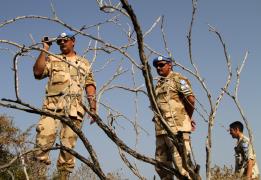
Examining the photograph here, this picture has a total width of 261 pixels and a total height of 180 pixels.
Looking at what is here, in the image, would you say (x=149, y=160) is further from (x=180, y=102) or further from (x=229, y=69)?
(x=180, y=102)

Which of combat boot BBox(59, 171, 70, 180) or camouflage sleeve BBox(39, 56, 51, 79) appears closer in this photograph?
combat boot BBox(59, 171, 70, 180)

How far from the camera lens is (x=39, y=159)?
3934mm

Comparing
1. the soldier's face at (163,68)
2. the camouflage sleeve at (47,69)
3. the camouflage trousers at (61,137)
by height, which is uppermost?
the soldier's face at (163,68)

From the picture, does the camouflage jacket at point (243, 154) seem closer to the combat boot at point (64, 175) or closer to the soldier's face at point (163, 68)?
the soldier's face at point (163, 68)

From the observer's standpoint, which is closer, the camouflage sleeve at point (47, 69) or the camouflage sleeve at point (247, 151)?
the camouflage sleeve at point (47, 69)

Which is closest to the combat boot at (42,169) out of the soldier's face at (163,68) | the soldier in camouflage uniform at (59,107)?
the soldier in camouflage uniform at (59,107)

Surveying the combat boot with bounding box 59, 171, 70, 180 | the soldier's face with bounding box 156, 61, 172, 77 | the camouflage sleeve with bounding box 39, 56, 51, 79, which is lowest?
the combat boot with bounding box 59, 171, 70, 180

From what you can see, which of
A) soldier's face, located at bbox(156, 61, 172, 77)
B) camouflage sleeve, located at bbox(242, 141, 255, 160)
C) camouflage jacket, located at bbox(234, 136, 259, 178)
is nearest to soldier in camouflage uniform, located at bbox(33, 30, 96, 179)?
soldier's face, located at bbox(156, 61, 172, 77)

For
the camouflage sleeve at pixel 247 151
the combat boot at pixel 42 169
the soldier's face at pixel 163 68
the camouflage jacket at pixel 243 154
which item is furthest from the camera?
the camouflage jacket at pixel 243 154

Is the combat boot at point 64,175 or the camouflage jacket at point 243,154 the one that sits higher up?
the camouflage jacket at point 243,154

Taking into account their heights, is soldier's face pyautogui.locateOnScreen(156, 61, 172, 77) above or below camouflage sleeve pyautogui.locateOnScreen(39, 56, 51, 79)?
above

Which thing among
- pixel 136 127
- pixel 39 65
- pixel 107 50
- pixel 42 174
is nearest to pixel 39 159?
pixel 42 174

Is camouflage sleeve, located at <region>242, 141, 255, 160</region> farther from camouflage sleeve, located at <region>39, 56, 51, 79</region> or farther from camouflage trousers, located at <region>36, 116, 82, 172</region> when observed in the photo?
camouflage sleeve, located at <region>39, 56, 51, 79</region>

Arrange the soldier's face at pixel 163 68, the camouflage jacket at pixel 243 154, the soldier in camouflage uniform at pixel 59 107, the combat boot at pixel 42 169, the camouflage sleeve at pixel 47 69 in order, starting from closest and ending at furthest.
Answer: the combat boot at pixel 42 169 → the soldier in camouflage uniform at pixel 59 107 → the camouflage sleeve at pixel 47 69 → the soldier's face at pixel 163 68 → the camouflage jacket at pixel 243 154
